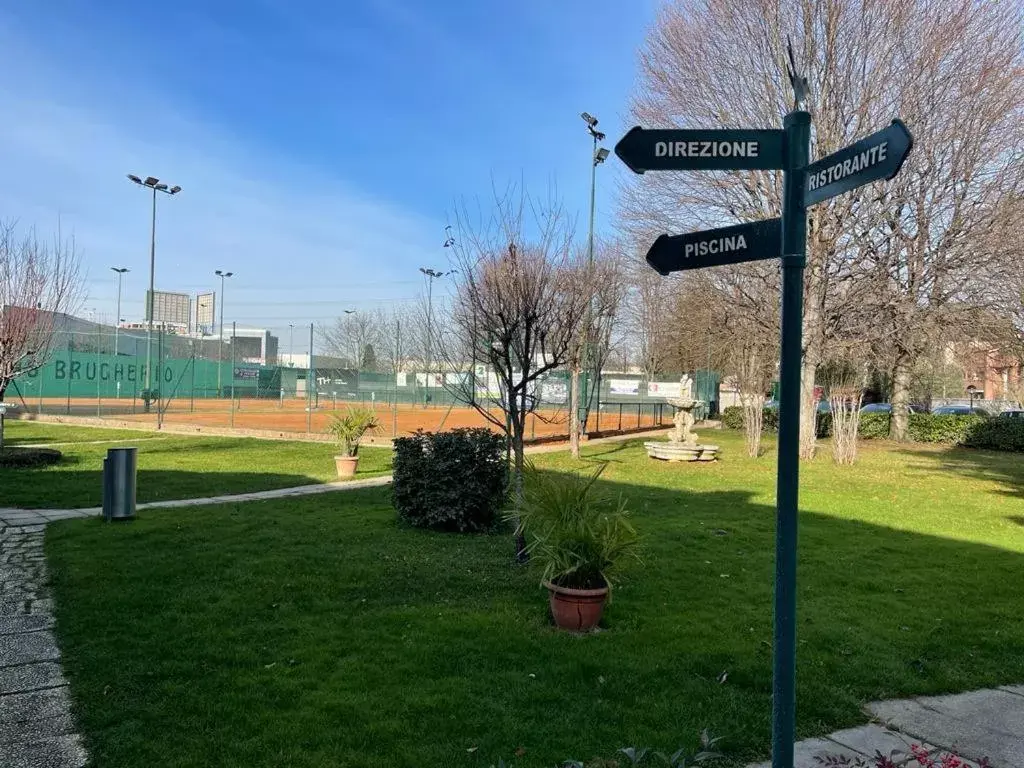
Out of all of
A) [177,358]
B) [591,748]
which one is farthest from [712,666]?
[177,358]

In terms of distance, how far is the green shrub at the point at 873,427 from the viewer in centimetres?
2605

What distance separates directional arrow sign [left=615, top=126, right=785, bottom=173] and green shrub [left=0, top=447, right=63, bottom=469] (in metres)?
13.5

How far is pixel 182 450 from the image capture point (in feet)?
53.5

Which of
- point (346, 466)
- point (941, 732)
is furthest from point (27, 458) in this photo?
point (941, 732)

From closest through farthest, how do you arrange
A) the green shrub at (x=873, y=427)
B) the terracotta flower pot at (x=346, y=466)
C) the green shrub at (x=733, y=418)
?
the terracotta flower pot at (x=346, y=466), the green shrub at (x=873, y=427), the green shrub at (x=733, y=418)

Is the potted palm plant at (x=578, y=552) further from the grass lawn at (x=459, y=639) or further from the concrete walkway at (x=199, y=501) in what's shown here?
the concrete walkway at (x=199, y=501)

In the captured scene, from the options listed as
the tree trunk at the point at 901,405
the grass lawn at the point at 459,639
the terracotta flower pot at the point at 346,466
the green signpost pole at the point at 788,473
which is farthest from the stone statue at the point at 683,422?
the green signpost pole at the point at 788,473

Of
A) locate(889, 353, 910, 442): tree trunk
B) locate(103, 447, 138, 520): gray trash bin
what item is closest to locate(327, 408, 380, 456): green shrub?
locate(103, 447, 138, 520): gray trash bin

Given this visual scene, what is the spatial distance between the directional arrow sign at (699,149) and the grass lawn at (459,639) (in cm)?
239

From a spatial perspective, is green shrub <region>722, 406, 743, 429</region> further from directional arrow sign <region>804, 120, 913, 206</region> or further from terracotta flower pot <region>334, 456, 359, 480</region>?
directional arrow sign <region>804, 120, 913, 206</region>

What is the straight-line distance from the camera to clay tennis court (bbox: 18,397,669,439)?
25.3 metres

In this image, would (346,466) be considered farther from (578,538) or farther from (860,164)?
(860,164)

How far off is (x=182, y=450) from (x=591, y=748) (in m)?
15.5

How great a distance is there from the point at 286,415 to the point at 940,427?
27.7 meters
